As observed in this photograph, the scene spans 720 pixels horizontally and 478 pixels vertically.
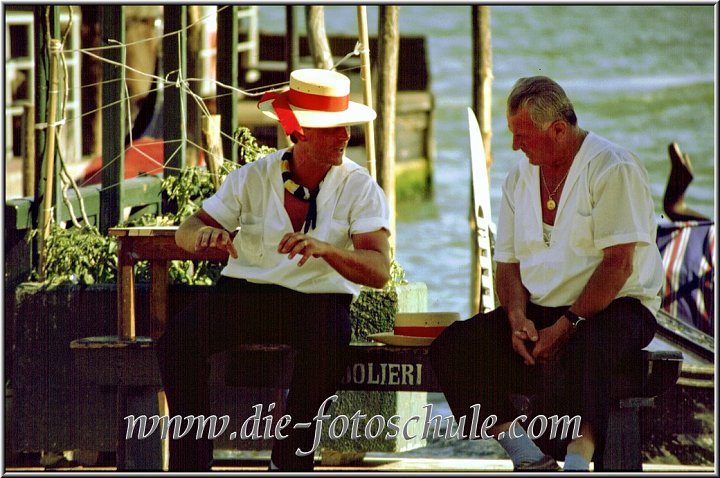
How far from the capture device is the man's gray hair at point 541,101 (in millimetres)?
4430

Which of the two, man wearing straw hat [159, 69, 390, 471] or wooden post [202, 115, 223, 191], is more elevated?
wooden post [202, 115, 223, 191]

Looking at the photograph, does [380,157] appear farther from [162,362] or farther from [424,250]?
[424,250]

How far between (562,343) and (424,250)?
1016cm

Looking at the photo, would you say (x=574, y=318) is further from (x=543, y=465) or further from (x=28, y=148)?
(x=28, y=148)

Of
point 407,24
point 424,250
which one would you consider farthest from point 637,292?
point 407,24

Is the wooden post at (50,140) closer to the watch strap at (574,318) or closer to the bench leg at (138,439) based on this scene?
the bench leg at (138,439)

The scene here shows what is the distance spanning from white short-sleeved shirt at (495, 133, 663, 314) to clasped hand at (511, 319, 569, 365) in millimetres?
133

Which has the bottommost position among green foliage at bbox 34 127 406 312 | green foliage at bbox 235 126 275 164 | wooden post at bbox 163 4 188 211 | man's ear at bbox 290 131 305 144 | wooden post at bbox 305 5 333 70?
green foliage at bbox 34 127 406 312

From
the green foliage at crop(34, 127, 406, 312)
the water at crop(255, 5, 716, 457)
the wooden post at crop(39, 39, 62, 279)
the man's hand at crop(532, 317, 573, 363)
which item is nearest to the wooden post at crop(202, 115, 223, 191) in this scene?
the green foliage at crop(34, 127, 406, 312)

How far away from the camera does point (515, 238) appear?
461 centimetres

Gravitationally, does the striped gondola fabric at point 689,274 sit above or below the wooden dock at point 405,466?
above

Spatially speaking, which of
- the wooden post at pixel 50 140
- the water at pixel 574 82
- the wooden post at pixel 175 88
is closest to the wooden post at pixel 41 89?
the wooden post at pixel 50 140

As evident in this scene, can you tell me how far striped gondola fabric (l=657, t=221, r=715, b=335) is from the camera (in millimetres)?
8367

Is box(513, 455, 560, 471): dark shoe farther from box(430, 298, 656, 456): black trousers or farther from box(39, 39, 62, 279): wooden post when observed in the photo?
box(39, 39, 62, 279): wooden post
